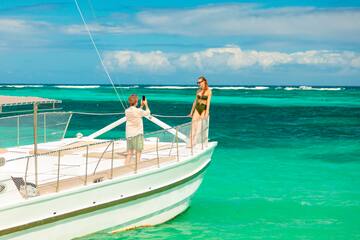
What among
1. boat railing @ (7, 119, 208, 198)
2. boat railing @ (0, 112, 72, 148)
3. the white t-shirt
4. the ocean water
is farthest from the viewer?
boat railing @ (0, 112, 72, 148)

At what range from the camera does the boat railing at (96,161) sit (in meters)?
9.18

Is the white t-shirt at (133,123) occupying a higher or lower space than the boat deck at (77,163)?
higher

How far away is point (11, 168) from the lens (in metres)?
10.7

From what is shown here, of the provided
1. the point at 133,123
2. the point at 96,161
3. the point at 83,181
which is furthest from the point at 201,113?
the point at 83,181

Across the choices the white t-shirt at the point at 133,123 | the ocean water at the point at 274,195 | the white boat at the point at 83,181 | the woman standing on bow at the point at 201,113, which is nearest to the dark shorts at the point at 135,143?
the white t-shirt at the point at 133,123

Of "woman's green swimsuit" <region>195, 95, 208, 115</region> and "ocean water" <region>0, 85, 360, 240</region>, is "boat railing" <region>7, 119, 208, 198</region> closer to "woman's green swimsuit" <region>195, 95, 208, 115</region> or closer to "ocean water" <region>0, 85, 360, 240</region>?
"woman's green swimsuit" <region>195, 95, 208, 115</region>

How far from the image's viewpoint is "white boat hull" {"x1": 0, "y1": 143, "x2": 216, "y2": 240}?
8492mm

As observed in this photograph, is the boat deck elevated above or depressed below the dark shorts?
below

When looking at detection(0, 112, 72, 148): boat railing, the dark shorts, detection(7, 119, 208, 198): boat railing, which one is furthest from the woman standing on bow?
detection(0, 112, 72, 148): boat railing

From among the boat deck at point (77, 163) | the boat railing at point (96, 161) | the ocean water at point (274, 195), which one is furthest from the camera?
the ocean water at point (274, 195)

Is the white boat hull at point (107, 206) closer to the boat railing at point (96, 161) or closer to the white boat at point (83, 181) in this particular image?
the white boat at point (83, 181)

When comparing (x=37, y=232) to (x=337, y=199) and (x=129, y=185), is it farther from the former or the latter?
(x=337, y=199)

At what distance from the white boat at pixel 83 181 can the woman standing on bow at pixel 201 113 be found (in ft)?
0.10

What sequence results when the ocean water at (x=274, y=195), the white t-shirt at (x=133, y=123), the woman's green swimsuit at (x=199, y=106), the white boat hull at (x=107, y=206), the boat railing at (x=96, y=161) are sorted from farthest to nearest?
the woman's green swimsuit at (x=199, y=106) → the ocean water at (x=274, y=195) → the white t-shirt at (x=133, y=123) → the boat railing at (x=96, y=161) → the white boat hull at (x=107, y=206)
